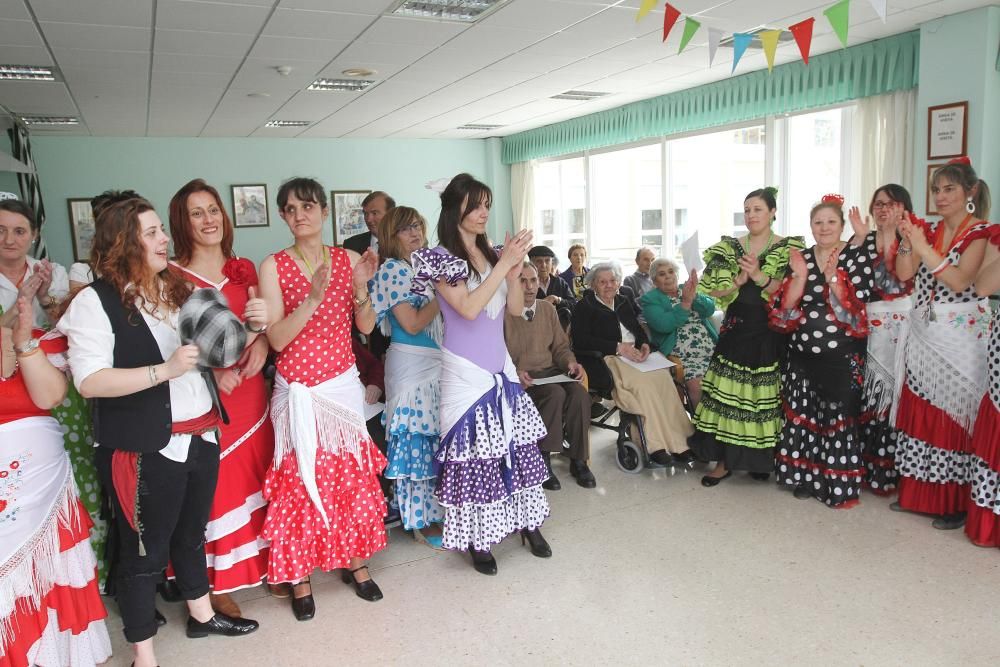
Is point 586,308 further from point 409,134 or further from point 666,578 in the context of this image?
point 409,134

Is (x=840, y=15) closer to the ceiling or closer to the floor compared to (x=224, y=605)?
closer to the ceiling

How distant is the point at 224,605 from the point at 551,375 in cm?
208

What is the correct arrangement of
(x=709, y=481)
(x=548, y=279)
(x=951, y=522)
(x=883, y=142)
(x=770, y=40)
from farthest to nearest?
(x=548, y=279) < (x=883, y=142) < (x=770, y=40) < (x=709, y=481) < (x=951, y=522)

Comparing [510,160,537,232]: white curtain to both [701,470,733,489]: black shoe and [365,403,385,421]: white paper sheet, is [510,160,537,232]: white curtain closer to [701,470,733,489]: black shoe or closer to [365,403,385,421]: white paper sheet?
[701,470,733,489]: black shoe

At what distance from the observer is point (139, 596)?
84.7 inches

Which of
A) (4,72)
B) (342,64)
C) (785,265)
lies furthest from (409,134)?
(785,265)

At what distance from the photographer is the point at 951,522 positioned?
314 centimetres

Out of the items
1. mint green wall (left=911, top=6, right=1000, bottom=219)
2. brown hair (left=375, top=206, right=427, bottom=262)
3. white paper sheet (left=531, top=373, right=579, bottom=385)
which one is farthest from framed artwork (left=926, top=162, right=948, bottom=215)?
brown hair (left=375, top=206, right=427, bottom=262)

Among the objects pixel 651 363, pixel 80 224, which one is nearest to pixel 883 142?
pixel 651 363

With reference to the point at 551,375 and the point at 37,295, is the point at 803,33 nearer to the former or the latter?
the point at 551,375

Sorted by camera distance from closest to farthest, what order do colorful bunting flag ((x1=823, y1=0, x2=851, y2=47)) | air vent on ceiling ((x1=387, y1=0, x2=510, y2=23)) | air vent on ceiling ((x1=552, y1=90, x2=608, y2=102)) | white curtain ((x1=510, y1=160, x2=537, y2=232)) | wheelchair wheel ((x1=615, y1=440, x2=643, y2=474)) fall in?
colorful bunting flag ((x1=823, y1=0, x2=851, y2=47)), wheelchair wheel ((x1=615, y1=440, x2=643, y2=474)), air vent on ceiling ((x1=387, y1=0, x2=510, y2=23)), air vent on ceiling ((x1=552, y1=90, x2=608, y2=102)), white curtain ((x1=510, y1=160, x2=537, y2=232))

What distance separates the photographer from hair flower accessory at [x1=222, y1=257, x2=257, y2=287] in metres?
2.48

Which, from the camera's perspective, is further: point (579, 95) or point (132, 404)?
point (579, 95)

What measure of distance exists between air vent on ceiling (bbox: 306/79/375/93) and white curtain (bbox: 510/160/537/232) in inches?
164
